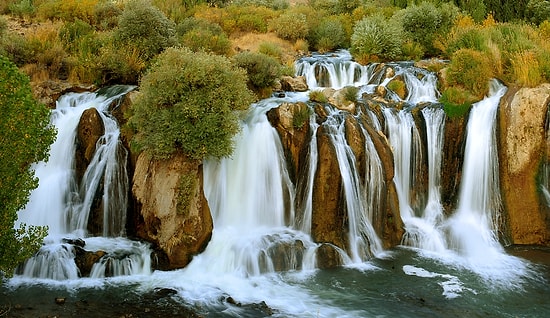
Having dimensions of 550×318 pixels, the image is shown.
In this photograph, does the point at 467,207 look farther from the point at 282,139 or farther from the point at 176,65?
the point at 176,65

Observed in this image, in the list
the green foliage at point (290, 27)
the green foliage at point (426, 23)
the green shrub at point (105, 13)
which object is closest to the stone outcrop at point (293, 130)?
the green foliage at point (426, 23)

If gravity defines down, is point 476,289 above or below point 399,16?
below

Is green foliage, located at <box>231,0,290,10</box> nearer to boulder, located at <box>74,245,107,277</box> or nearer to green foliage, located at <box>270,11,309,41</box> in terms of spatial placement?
green foliage, located at <box>270,11,309,41</box>

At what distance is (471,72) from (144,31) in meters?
12.0

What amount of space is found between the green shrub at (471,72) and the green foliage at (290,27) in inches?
386

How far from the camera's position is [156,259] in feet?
36.7

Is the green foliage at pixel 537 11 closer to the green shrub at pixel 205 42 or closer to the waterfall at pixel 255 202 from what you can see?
the green shrub at pixel 205 42

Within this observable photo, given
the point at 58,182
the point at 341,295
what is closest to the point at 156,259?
the point at 58,182

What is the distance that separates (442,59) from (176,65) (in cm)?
1310

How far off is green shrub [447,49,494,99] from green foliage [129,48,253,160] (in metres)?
8.39

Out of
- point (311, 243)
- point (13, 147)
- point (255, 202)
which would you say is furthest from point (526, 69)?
point (13, 147)

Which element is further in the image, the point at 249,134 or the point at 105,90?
the point at 105,90

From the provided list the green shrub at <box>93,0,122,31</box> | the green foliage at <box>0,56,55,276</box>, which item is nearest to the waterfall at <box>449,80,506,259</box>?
the green foliage at <box>0,56,55,276</box>

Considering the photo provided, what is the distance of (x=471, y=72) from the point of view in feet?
52.7
